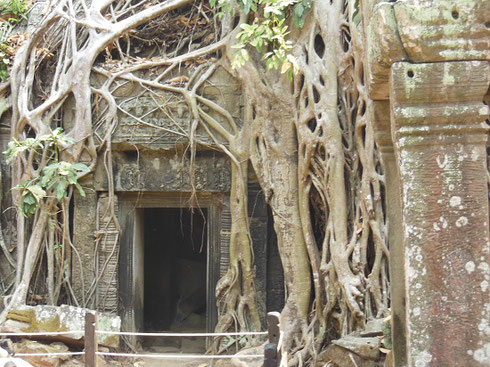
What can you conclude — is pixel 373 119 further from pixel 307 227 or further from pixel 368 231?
Result: pixel 307 227

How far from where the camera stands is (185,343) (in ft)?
23.5

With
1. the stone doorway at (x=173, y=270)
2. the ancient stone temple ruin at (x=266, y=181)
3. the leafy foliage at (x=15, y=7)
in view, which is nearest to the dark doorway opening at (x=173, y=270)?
the stone doorway at (x=173, y=270)

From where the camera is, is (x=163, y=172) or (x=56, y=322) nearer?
(x=56, y=322)

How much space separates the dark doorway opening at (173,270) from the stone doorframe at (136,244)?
1931 mm

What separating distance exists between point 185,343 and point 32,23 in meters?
3.97

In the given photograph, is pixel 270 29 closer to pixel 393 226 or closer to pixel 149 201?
pixel 149 201

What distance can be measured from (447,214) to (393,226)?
24.7 inches

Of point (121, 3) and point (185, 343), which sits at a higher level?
point (121, 3)

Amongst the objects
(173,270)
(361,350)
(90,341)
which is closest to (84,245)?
(90,341)

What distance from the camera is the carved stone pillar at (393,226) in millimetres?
2576

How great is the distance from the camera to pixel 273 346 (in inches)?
124

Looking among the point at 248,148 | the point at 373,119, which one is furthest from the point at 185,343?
the point at 373,119

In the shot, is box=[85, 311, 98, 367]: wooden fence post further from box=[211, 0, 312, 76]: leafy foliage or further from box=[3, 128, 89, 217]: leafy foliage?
box=[211, 0, 312, 76]: leafy foliage

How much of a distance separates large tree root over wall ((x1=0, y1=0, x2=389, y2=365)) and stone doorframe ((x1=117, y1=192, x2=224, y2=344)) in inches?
11.4
